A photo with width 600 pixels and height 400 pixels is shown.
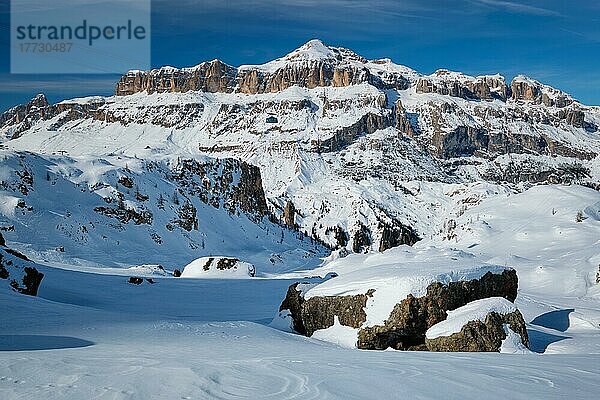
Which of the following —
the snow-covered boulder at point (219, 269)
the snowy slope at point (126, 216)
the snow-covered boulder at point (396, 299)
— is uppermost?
the snowy slope at point (126, 216)

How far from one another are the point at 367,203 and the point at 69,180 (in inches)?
4963

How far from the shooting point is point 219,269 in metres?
36.6

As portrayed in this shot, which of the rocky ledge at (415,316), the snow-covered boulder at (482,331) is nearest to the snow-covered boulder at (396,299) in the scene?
the rocky ledge at (415,316)

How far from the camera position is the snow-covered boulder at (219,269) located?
117 ft

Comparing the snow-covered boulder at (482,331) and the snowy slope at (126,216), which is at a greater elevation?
the snowy slope at (126,216)

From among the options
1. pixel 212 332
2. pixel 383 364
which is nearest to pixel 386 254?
pixel 212 332

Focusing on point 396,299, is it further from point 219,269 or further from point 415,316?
point 219,269

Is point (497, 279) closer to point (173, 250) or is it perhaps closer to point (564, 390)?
point (564, 390)

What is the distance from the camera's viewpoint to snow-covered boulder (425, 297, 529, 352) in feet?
34.7

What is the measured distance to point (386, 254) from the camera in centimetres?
3419

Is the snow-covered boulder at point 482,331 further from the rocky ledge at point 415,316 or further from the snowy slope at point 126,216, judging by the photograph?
the snowy slope at point 126,216

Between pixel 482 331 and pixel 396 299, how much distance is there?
183 cm

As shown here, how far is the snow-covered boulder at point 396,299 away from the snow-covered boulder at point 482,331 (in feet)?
1.60

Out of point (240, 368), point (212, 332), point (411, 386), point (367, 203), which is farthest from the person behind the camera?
point (367, 203)
